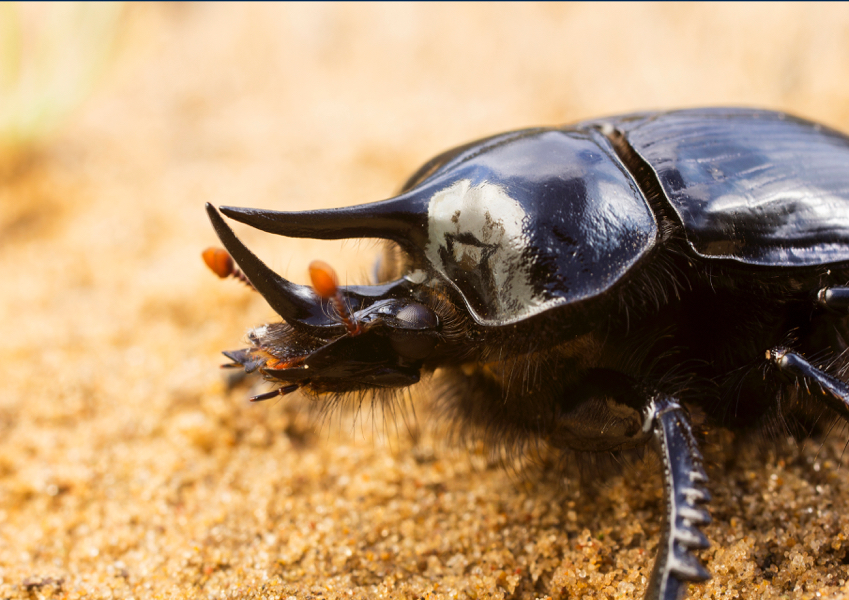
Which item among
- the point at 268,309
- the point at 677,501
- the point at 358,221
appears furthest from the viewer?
the point at 268,309

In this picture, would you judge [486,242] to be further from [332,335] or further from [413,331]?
[332,335]

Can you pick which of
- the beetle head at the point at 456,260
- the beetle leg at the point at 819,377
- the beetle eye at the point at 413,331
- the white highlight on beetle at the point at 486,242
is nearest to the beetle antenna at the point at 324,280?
the beetle head at the point at 456,260

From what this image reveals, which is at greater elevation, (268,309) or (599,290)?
(599,290)

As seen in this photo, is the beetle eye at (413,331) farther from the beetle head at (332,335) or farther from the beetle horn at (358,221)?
the beetle horn at (358,221)

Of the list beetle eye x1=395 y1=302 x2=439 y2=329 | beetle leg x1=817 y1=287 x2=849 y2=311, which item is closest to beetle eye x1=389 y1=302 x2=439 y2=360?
beetle eye x1=395 y1=302 x2=439 y2=329

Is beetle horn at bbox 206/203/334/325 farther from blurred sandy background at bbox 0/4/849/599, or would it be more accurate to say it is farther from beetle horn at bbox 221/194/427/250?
blurred sandy background at bbox 0/4/849/599

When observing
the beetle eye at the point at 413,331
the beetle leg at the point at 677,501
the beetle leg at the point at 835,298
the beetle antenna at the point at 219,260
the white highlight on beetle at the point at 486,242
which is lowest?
the beetle leg at the point at 677,501

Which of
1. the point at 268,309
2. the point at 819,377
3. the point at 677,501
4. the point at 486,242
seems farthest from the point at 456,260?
the point at 268,309
